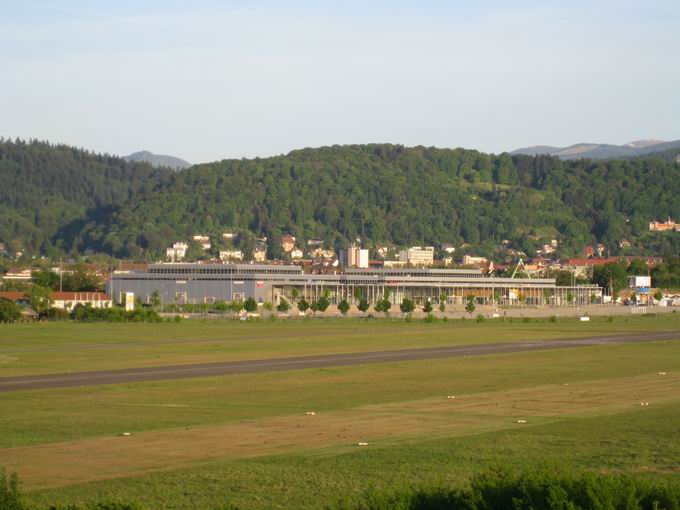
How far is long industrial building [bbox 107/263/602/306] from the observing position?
541 ft

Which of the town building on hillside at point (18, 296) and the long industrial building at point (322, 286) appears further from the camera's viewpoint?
the long industrial building at point (322, 286)

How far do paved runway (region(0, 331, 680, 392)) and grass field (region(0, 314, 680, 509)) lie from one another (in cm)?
204

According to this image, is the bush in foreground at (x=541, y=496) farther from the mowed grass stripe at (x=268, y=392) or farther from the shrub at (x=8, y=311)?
the shrub at (x=8, y=311)

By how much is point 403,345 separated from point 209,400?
3247 cm

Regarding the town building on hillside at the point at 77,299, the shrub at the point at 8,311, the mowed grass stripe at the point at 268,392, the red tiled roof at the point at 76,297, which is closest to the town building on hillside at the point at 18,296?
the town building on hillside at the point at 77,299

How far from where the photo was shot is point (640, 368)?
50.5m

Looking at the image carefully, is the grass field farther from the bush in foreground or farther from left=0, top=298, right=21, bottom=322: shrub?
left=0, top=298, right=21, bottom=322: shrub

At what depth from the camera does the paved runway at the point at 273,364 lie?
145 ft

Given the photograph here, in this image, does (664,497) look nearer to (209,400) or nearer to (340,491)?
(340,491)

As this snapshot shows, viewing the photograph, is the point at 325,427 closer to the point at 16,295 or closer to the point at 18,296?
the point at 18,296

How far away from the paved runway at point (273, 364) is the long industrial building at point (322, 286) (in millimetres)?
82538

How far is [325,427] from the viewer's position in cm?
3058

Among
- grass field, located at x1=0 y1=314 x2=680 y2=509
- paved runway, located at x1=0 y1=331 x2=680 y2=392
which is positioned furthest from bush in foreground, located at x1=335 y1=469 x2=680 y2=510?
paved runway, located at x1=0 y1=331 x2=680 y2=392

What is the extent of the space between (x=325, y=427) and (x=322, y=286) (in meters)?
148
